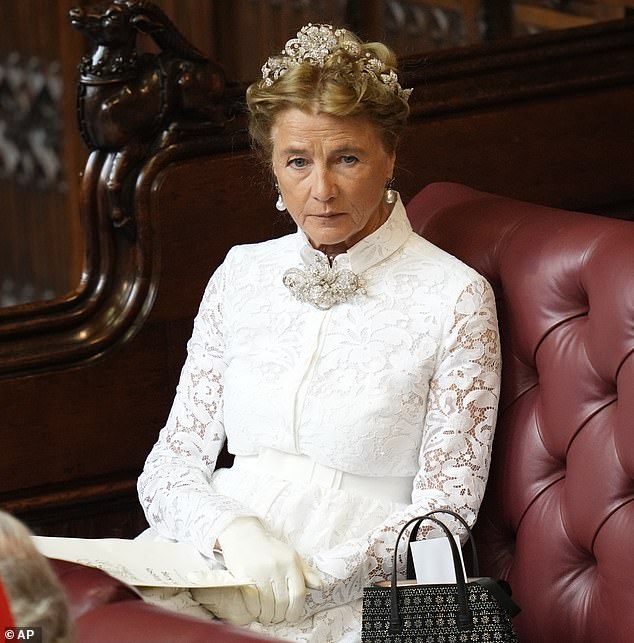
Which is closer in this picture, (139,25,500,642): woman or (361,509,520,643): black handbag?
(361,509,520,643): black handbag

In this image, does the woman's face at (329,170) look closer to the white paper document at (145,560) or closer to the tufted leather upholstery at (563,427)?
the tufted leather upholstery at (563,427)

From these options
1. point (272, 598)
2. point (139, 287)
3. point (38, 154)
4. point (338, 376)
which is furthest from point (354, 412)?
point (38, 154)

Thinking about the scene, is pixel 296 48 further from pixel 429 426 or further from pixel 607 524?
pixel 607 524

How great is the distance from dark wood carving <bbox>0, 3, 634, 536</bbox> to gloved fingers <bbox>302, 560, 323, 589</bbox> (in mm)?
839

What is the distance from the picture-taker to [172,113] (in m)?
2.59

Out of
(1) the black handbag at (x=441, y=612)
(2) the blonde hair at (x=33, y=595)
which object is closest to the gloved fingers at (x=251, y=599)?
(1) the black handbag at (x=441, y=612)

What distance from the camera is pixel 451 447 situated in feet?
6.46

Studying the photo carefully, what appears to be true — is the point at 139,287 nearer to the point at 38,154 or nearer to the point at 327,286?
the point at 327,286

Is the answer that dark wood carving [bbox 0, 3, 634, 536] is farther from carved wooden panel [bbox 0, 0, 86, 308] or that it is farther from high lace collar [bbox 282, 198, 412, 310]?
carved wooden panel [bbox 0, 0, 86, 308]

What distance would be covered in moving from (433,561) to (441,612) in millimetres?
138

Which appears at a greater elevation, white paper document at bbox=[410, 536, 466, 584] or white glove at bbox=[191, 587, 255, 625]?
white paper document at bbox=[410, 536, 466, 584]

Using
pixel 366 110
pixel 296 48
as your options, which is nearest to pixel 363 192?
pixel 366 110

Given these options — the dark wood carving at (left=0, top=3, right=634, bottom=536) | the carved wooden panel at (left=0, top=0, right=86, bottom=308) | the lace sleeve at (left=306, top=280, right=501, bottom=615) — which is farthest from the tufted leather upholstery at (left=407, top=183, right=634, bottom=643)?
the carved wooden panel at (left=0, top=0, right=86, bottom=308)

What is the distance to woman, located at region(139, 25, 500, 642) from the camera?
196cm
